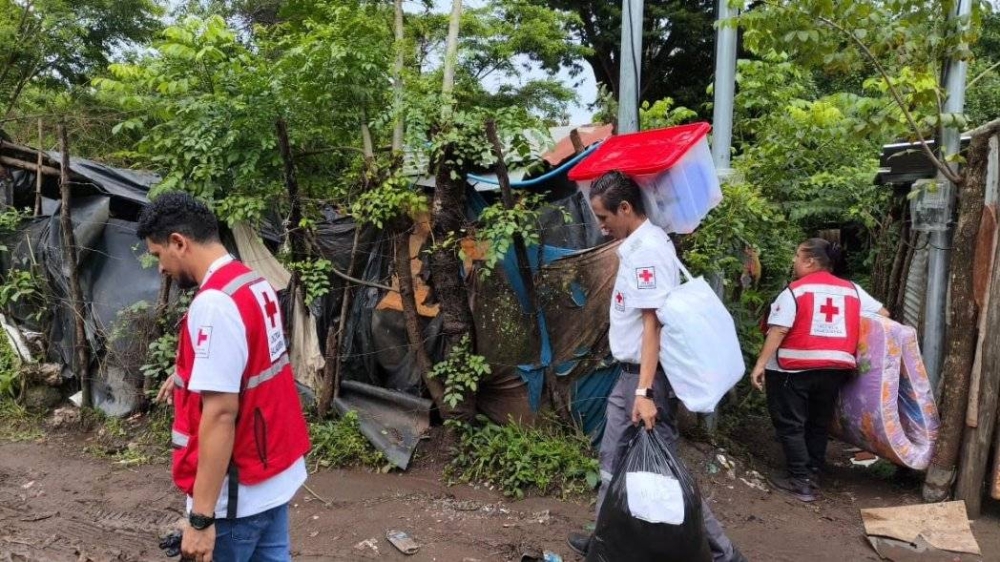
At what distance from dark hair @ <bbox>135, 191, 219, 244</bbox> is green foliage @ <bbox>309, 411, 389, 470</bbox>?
295 cm

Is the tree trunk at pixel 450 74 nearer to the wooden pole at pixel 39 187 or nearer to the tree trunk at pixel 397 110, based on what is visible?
the tree trunk at pixel 397 110

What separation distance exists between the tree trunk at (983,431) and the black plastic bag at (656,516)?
2.17m

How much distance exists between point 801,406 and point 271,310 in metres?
3.61

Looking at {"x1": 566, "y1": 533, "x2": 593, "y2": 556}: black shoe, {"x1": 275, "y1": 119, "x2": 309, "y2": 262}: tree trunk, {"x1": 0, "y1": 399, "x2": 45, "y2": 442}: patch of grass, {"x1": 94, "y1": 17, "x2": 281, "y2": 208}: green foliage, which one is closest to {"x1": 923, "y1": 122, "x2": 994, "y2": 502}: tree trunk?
{"x1": 566, "y1": 533, "x2": 593, "y2": 556}: black shoe

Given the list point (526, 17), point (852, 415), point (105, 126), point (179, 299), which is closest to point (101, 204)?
point (179, 299)

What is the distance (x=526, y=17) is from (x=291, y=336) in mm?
10474

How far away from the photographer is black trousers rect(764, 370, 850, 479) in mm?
4332

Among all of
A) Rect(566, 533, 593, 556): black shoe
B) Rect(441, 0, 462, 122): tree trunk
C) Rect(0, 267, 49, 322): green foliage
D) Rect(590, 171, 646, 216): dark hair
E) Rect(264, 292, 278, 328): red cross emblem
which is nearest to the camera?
Rect(264, 292, 278, 328): red cross emblem

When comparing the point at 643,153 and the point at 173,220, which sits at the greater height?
the point at 643,153

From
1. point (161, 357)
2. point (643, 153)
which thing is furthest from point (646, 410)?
point (161, 357)

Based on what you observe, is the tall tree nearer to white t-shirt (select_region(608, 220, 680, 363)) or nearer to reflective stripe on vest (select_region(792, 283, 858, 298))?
reflective stripe on vest (select_region(792, 283, 858, 298))

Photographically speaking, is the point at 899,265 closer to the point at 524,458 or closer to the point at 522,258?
the point at 522,258

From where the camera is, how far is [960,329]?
402 cm

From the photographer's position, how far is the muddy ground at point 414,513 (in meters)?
3.66
